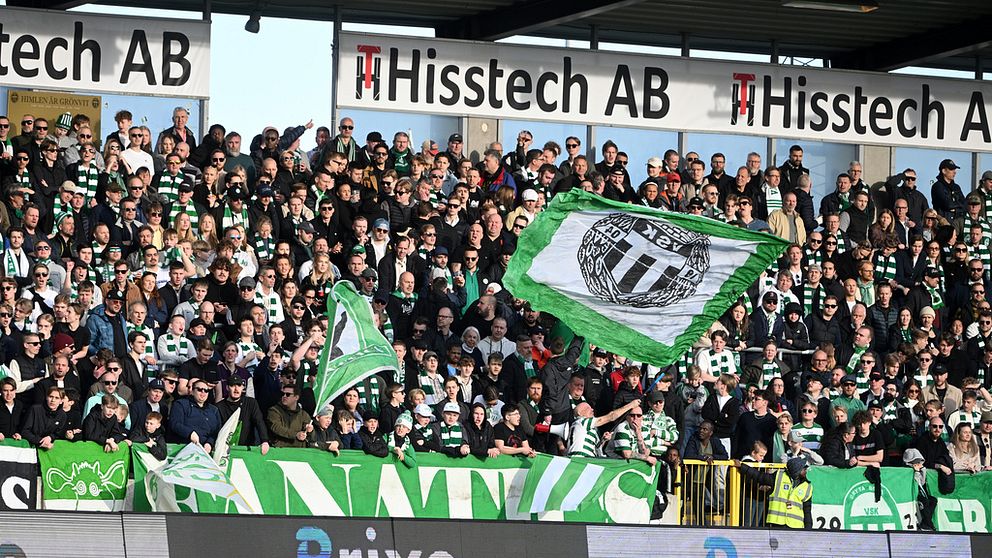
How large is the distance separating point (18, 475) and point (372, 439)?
138 inches

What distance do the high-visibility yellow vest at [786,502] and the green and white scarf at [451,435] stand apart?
349 centimetres

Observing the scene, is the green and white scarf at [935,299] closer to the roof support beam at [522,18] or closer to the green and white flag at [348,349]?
the roof support beam at [522,18]

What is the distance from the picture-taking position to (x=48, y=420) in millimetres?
16375

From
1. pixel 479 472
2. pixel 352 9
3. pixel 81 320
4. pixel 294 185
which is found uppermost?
pixel 352 9

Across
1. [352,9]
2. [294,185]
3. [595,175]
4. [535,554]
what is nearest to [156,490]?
[535,554]

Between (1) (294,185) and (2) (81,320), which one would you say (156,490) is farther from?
(1) (294,185)

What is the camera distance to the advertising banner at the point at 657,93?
24688 millimetres

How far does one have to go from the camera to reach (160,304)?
18531 millimetres

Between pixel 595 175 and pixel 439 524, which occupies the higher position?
pixel 595 175

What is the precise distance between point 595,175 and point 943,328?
5.12 meters

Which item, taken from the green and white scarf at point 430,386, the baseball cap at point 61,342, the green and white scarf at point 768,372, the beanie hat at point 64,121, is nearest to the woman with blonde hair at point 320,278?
the green and white scarf at point 430,386

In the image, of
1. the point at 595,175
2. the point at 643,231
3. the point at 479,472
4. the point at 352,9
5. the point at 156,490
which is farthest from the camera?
the point at 352,9

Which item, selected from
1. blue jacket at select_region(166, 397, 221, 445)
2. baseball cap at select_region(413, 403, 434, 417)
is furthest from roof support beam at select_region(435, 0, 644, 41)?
blue jacket at select_region(166, 397, 221, 445)

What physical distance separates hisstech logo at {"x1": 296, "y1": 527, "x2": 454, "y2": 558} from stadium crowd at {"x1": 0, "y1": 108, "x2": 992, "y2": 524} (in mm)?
3308
